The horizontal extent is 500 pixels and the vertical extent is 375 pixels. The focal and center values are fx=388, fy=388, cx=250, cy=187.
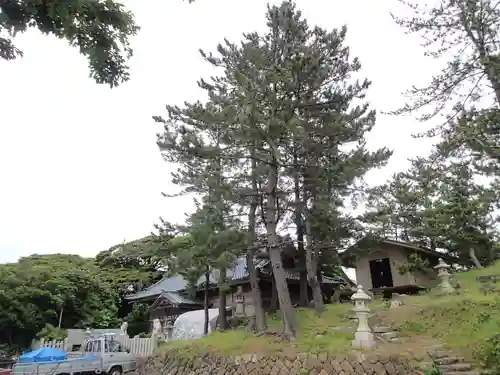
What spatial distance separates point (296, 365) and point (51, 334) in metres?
17.0

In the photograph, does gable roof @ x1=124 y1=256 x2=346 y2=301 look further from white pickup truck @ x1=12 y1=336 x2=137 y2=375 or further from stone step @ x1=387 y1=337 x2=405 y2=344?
stone step @ x1=387 y1=337 x2=405 y2=344

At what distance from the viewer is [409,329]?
11.9 meters

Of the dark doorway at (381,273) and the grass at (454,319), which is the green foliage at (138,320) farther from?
the grass at (454,319)

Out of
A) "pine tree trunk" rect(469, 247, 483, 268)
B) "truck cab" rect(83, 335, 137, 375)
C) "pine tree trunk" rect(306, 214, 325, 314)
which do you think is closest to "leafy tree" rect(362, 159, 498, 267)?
"pine tree trunk" rect(469, 247, 483, 268)

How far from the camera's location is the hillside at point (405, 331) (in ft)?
32.8

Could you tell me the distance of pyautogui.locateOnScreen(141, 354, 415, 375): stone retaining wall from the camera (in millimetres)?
9172

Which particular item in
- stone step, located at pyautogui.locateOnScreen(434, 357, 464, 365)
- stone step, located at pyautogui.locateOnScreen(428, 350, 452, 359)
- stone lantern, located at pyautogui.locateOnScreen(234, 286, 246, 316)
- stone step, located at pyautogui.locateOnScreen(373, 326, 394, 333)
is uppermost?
stone lantern, located at pyautogui.locateOnScreen(234, 286, 246, 316)

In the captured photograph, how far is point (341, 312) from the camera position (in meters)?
15.8

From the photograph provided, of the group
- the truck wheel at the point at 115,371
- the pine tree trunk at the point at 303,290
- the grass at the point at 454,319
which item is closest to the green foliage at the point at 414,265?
the grass at the point at 454,319

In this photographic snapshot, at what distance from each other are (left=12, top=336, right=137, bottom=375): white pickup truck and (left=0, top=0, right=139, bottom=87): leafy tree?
11.8m

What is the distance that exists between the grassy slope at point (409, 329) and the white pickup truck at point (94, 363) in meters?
2.31

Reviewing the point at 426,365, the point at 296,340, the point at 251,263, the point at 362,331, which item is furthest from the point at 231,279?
the point at 426,365

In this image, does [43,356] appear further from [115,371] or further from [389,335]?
[389,335]

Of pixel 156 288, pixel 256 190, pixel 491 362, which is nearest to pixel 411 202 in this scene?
pixel 491 362
